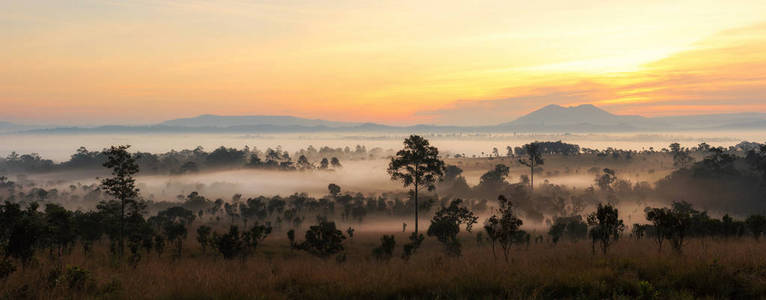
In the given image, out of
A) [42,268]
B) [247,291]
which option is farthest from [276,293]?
[42,268]

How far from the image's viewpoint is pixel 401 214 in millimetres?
107250

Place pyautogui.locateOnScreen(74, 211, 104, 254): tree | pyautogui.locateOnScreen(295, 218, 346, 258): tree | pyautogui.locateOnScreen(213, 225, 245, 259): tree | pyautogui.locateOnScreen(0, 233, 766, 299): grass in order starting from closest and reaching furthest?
pyautogui.locateOnScreen(0, 233, 766, 299): grass, pyautogui.locateOnScreen(213, 225, 245, 259): tree, pyautogui.locateOnScreen(295, 218, 346, 258): tree, pyautogui.locateOnScreen(74, 211, 104, 254): tree

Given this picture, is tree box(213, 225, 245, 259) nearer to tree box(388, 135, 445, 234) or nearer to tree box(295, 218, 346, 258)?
tree box(295, 218, 346, 258)

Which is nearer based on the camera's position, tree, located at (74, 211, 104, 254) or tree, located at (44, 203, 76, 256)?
tree, located at (44, 203, 76, 256)

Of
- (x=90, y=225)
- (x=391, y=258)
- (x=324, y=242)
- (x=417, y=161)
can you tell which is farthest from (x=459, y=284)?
(x=90, y=225)

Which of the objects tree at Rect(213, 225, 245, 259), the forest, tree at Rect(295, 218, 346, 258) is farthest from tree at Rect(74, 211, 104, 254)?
tree at Rect(295, 218, 346, 258)

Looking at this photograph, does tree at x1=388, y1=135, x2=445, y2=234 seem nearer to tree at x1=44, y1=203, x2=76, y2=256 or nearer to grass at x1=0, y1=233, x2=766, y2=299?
tree at x1=44, y1=203, x2=76, y2=256

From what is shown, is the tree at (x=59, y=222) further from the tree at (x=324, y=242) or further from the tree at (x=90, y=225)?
the tree at (x=324, y=242)

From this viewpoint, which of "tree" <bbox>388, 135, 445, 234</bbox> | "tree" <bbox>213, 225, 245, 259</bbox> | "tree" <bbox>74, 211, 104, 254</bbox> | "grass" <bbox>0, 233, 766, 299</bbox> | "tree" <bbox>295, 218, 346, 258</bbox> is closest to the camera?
"grass" <bbox>0, 233, 766, 299</bbox>

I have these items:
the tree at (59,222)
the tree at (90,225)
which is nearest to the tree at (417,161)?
the tree at (59,222)

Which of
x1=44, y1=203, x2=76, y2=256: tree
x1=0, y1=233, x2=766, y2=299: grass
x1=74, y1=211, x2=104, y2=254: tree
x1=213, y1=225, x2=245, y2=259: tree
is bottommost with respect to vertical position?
x1=74, y1=211, x2=104, y2=254: tree

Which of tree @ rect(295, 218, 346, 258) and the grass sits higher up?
the grass

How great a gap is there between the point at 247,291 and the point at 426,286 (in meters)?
4.95

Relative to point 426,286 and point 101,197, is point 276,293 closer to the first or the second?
point 426,286
